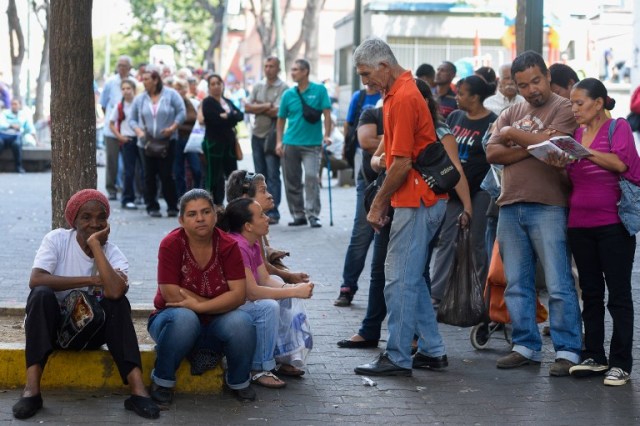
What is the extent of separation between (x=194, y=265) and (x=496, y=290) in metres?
2.30

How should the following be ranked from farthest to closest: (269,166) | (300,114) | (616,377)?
(269,166) < (300,114) < (616,377)

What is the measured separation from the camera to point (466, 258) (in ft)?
25.3

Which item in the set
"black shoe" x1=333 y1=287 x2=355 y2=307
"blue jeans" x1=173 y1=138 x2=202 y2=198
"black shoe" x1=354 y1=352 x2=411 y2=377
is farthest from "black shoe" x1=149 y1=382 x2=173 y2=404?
"blue jeans" x1=173 y1=138 x2=202 y2=198

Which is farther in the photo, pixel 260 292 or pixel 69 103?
pixel 69 103

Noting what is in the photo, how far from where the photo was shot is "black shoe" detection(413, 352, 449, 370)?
727 centimetres

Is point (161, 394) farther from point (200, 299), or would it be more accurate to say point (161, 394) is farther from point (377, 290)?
point (377, 290)

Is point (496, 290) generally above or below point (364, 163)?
below

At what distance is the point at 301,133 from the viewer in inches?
565

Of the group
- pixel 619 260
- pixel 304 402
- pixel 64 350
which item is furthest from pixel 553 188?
pixel 64 350

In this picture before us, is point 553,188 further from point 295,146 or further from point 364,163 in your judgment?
point 295,146

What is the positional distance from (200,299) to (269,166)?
8.80 meters

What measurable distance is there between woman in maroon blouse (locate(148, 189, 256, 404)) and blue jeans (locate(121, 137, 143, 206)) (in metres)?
10.2

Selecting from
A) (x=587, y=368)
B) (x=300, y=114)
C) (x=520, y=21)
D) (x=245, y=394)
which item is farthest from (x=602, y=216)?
(x=300, y=114)

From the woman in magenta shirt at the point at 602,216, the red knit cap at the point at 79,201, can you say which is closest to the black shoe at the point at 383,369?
the woman in magenta shirt at the point at 602,216
